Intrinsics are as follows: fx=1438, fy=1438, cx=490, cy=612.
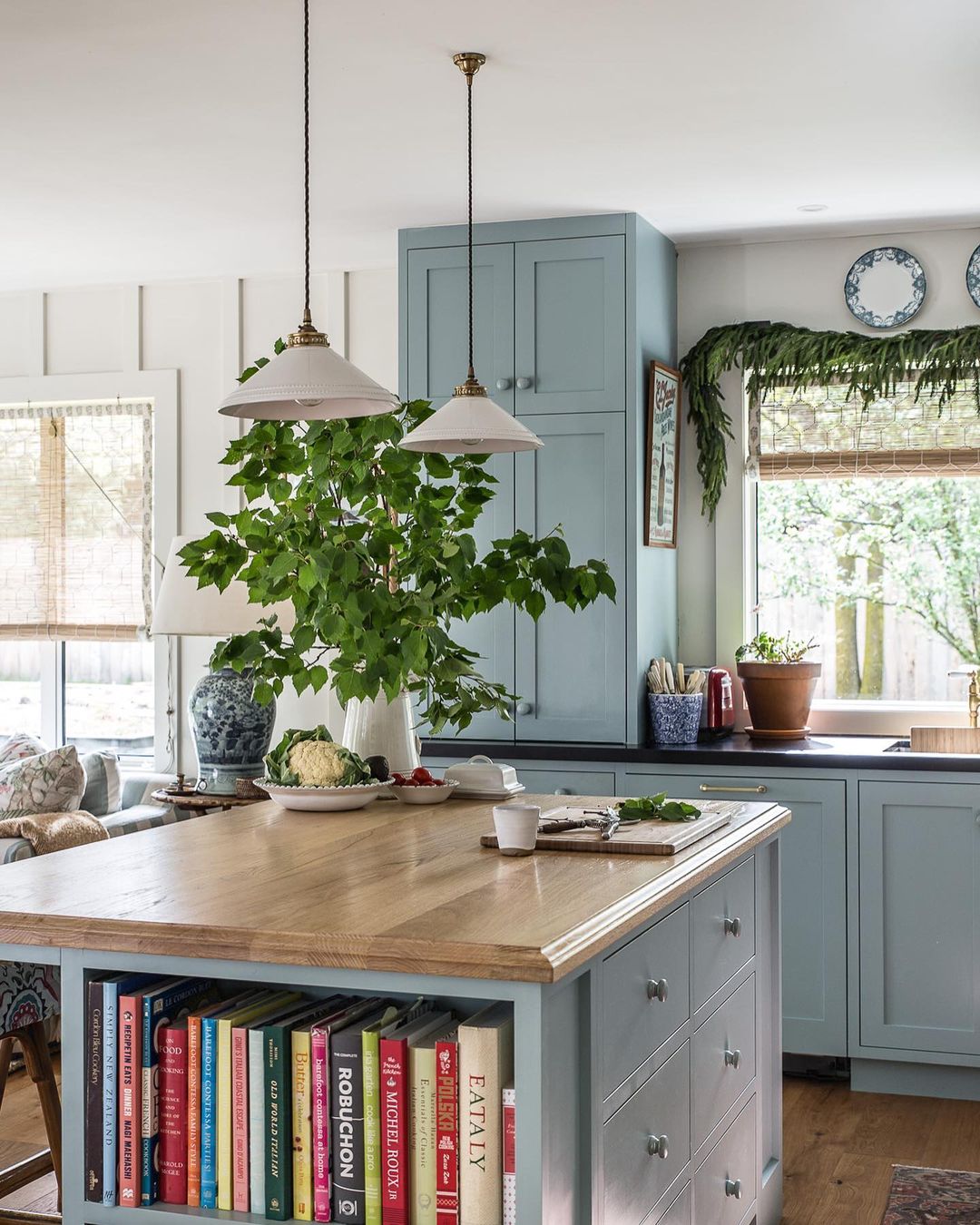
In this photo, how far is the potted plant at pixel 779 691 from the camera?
4742 mm

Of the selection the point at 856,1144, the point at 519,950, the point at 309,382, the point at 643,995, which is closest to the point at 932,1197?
the point at 856,1144

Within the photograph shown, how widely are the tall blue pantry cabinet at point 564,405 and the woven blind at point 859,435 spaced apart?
59 cm

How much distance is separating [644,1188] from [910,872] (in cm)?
Answer: 226

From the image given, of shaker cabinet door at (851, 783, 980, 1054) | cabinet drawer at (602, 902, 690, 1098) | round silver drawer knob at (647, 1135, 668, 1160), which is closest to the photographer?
cabinet drawer at (602, 902, 690, 1098)

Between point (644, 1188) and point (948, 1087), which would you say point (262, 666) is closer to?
point (644, 1188)

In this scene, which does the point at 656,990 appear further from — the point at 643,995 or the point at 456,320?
the point at 456,320

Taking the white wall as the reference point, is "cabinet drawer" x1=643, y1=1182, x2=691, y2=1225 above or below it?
below

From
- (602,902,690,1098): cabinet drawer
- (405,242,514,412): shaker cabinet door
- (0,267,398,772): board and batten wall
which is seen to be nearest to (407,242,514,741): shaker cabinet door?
(405,242,514,412): shaker cabinet door

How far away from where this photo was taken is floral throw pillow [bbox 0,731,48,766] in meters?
4.69

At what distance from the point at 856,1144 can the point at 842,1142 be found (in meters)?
0.04

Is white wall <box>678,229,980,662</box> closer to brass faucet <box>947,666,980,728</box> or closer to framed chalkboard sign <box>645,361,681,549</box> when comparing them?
framed chalkboard sign <box>645,361,681,549</box>

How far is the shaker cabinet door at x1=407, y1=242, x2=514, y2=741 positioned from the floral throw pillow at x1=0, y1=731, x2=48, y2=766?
1.35 metres

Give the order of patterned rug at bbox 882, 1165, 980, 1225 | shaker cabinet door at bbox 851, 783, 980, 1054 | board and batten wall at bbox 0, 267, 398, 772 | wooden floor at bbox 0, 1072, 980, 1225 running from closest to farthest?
patterned rug at bbox 882, 1165, 980, 1225 < wooden floor at bbox 0, 1072, 980, 1225 < shaker cabinet door at bbox 851, 783, 980, 1054 < board and batten wall at bbox 0, 267, 398, 772

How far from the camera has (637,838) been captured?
2533 millimetres
